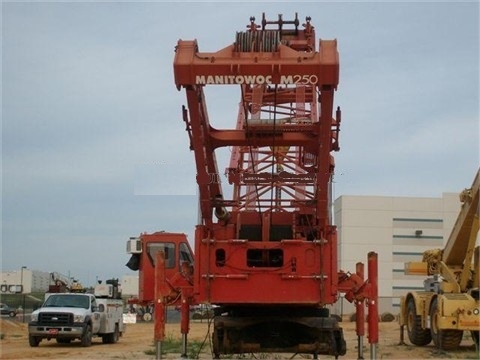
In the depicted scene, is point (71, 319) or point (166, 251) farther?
point (71, 319)

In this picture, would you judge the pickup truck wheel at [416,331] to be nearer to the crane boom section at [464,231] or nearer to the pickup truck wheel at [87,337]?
the crane boom section at [464,231]

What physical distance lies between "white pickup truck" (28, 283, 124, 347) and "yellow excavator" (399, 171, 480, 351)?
10.4 metres

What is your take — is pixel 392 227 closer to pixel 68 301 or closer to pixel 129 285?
pixel 129 285

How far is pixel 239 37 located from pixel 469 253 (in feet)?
41.3

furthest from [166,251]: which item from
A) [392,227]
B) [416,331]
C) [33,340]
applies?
[392,227]

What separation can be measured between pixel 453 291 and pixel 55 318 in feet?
40.9

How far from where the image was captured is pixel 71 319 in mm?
25891

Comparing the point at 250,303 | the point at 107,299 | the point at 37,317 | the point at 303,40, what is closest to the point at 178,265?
the point at 250,303

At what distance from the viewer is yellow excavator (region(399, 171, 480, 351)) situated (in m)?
20.7

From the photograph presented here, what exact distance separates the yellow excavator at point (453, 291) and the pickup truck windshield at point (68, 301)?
10637 millimetres

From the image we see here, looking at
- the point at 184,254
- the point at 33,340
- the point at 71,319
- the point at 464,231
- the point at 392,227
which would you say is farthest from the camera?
the point at 392,227

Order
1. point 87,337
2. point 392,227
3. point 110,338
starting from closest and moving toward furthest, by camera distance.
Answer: point 87,337 < point 110,338 < point 392,227

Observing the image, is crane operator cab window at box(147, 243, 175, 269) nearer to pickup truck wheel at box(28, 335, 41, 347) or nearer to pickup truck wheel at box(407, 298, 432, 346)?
pickup truck wheel at box(407, 298, 432, 346)

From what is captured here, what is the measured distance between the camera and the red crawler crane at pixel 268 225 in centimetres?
1177
